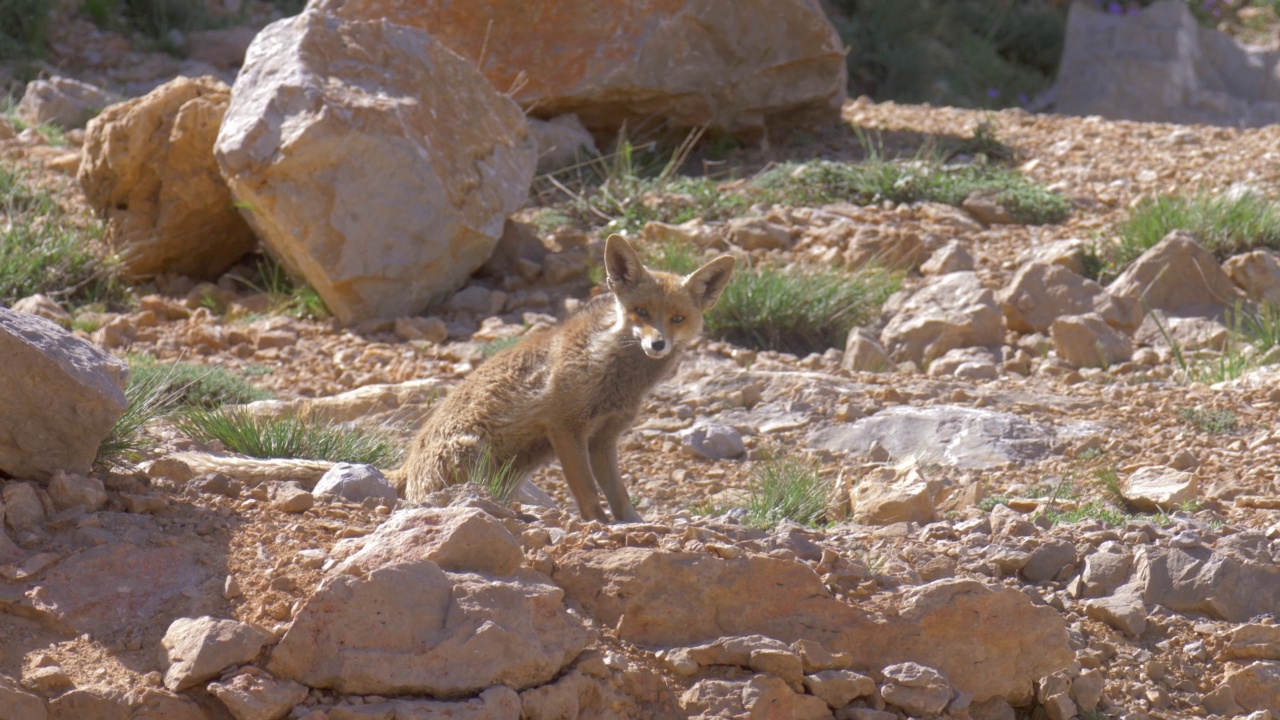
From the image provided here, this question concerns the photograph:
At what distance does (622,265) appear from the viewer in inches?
235

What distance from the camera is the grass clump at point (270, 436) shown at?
18.2ft

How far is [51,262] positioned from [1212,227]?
7.88 meters

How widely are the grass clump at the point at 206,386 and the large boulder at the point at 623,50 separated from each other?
4.37m

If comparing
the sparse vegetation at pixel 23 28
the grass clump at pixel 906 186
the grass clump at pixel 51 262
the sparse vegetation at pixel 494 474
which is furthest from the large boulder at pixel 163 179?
the sparse vegetation at pixel 23 28

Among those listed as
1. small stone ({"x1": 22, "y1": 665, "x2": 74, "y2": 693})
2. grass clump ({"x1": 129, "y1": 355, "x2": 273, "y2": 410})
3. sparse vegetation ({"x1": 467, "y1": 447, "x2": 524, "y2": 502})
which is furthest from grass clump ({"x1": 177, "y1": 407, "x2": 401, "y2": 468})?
small stone ({"x1": 22, "y1": 665, "x2": 74, "y2": 693})

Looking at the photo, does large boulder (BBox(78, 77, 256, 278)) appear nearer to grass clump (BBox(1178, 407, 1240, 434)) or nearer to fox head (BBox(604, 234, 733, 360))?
fox head (BBox(604, 234, 733, 360))

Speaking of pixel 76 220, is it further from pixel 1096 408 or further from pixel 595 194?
pixel 1096 408

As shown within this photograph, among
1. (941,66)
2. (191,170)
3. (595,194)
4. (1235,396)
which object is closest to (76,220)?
(191,170)

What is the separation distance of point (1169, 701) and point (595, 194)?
7173 mm

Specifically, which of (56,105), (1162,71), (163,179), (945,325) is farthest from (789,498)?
(1162,71)

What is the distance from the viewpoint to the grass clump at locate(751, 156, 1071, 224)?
992 centimetres

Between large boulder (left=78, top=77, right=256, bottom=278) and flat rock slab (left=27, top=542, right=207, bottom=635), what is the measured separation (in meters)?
6.02

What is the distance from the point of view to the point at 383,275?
8625 millimetres

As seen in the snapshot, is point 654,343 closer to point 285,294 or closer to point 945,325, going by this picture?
point 945,325
